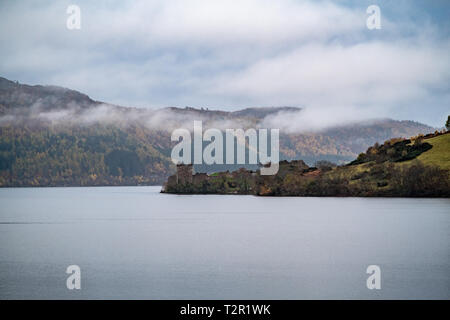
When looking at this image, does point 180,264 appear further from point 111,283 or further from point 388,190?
point 388,190

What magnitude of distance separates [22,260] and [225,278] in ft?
56.8

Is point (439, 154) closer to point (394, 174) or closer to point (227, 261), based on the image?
point (394, 174)

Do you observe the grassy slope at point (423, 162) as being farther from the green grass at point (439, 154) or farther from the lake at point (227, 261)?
the lake at point (227, 261)

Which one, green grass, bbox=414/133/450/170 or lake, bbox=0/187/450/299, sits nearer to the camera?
lake, bbox=0/187/450/299

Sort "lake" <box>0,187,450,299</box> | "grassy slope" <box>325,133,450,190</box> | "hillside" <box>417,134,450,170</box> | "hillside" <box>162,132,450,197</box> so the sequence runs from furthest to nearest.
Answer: "grassy slope" <box>325,133,450,190</box> → "hillside" <box>417,134,450,170</box> → "hillside" <box>162,132,450,197</box> → "lake" <box>0,187,450,299</box>

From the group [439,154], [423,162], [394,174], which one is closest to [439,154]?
[439,154]

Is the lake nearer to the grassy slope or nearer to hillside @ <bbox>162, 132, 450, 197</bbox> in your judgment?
hillside @ <bbox>162, 132, 450, 197</bbox>

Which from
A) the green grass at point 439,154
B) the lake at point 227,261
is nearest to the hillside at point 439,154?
the green grass at point 439,154

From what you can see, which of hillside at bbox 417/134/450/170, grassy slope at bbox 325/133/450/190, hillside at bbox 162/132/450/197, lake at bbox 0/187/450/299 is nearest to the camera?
lake at bbox 0/187/450/299

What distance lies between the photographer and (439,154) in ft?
540

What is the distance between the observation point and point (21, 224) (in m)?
77.8

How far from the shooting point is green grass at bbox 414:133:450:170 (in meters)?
158

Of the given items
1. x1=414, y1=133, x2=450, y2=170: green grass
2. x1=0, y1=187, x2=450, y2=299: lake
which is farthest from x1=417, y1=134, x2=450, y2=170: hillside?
x1=0, y1=187, x2=450, y2=299: lake
